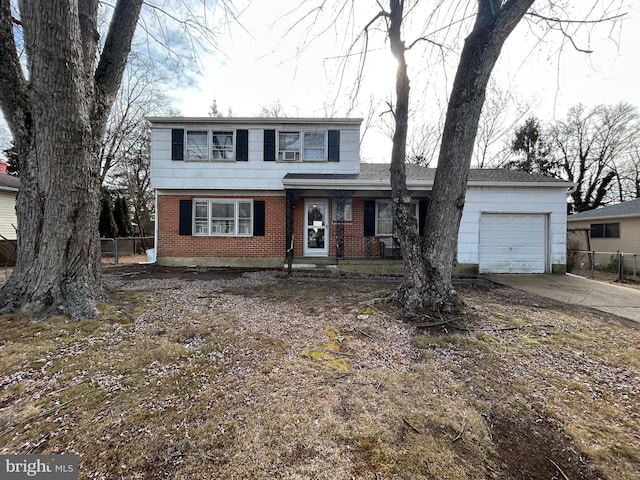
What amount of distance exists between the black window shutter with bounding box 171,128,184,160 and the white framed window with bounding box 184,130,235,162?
0.64 ft

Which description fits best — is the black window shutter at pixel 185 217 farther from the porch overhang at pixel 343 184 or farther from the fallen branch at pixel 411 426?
the fallen branch at pixel 411 426

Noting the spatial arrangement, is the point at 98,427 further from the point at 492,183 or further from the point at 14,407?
the point at 492,183

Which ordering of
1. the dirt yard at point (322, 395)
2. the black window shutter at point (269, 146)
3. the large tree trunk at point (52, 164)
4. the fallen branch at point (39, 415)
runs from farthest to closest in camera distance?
1. the black window shutter at point (269, 146)
2. the large tree trunk at point (52, 164)
3. the fallen branch at point (39, 415)
4. the dirt yard at point (322, 395)

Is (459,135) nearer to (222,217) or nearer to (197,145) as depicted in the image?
(222,217)

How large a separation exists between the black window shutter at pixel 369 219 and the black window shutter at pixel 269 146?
12.4 feet

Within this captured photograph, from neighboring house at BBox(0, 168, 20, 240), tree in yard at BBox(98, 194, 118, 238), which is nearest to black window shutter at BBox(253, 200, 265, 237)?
tree in yard at BBox(98, 194, 118, 238)

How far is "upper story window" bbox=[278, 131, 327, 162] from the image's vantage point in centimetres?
1042

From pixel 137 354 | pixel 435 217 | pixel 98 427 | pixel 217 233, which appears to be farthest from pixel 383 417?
pixel 217 233

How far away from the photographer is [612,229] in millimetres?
14797

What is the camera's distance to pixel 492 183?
9.41m

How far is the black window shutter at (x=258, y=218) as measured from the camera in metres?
10.3

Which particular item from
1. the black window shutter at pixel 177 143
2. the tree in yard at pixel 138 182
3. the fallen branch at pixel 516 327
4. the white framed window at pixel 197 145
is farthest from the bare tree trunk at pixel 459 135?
the tree in yard at pixel 138 182

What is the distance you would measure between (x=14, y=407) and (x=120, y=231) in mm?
17236

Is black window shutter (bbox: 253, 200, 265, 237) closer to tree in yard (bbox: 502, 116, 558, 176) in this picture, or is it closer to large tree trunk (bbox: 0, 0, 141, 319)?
large tree trunk (bbox: 0, 0, 141, 319)
